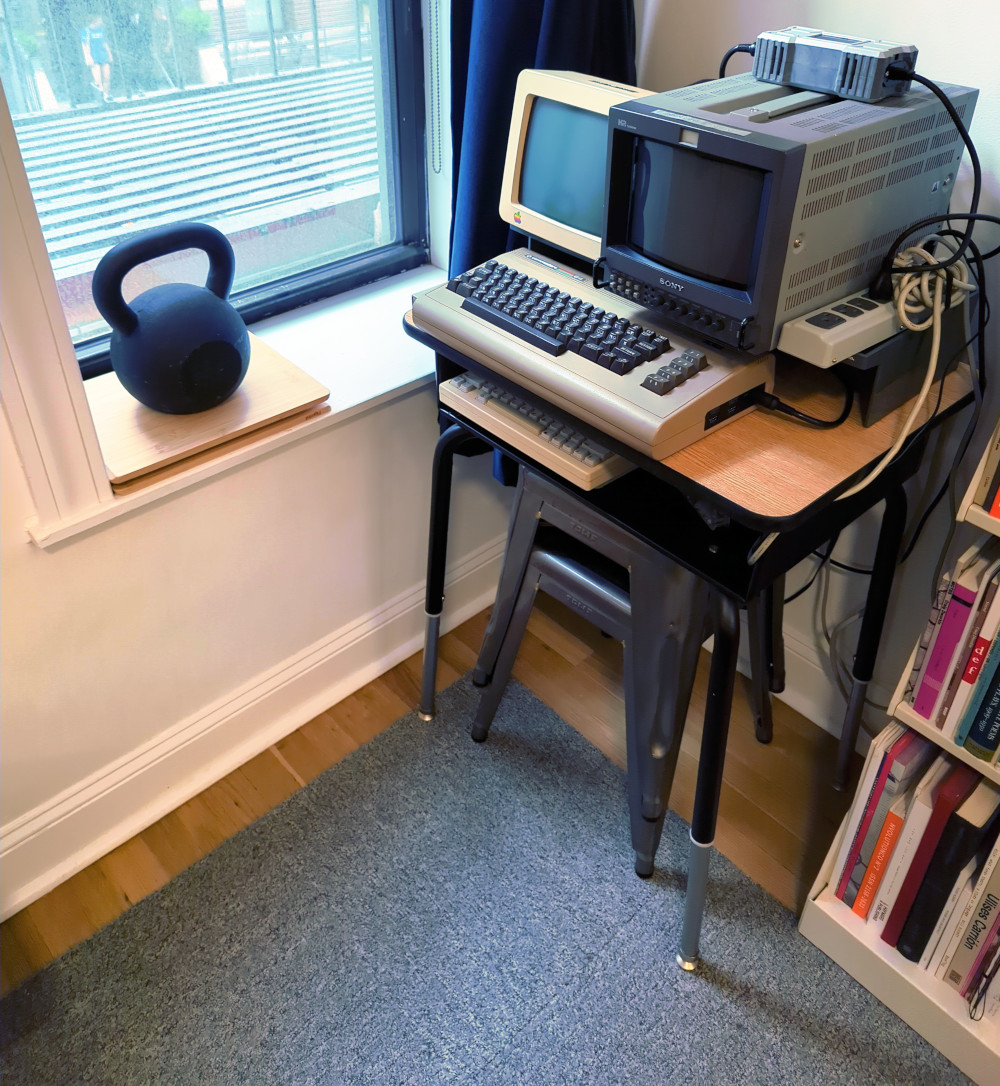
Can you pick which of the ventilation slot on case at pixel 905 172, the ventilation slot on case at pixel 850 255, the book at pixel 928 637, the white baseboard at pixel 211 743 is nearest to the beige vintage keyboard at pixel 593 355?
the ventilation slot on case at pixel 850 255

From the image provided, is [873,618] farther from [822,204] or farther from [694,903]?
[822,204]

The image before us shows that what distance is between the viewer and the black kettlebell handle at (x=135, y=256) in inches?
45.6

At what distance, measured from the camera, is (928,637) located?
110cm

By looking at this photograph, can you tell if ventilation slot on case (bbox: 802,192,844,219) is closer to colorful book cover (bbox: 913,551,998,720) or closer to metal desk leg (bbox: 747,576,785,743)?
colorful book cover (bbox: 913,551,998,720)

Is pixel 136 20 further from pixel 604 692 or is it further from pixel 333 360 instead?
pixel 604 692

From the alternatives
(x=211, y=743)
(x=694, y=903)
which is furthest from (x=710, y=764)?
A: (x=211, y=743)

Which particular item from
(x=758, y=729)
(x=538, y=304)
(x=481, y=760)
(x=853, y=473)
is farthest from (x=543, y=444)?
(x=758, y=729)

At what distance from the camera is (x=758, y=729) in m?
1.67

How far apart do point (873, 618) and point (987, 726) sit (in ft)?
1.01

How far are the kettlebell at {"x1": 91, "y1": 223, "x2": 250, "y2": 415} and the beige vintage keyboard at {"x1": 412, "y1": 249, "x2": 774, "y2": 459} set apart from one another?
1.00 feet

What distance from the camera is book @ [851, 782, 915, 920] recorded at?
1.20 metres

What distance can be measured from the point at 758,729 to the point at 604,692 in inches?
11.7

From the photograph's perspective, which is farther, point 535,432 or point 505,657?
point 505,657

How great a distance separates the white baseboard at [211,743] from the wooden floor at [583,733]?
0.08ft
